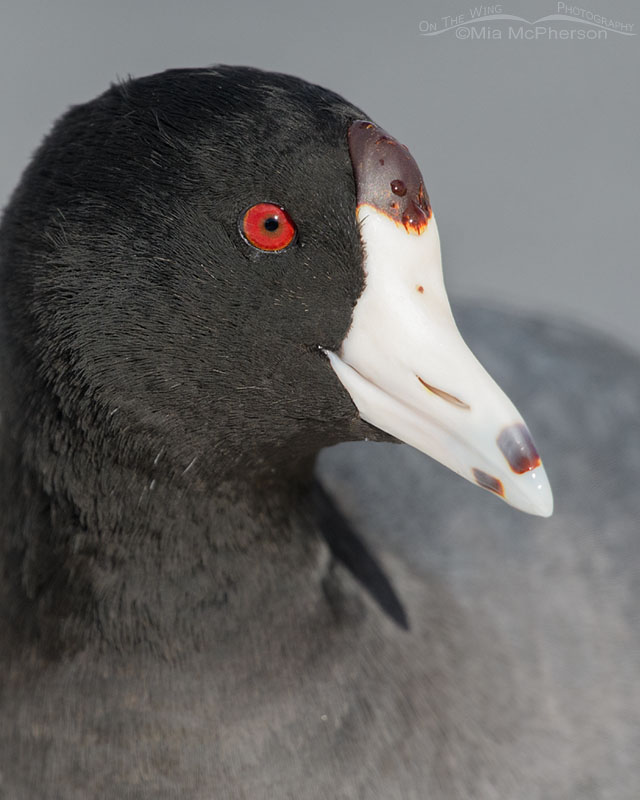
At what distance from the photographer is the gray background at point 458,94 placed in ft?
10.7

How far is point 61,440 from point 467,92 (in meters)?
2.55

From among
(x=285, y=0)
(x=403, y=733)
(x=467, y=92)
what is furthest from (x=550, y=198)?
(x=403, y=733)

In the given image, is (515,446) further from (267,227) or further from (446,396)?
(267,227)

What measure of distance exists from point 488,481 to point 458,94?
256 centimetres

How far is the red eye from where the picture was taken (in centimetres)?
106

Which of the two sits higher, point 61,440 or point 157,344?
point 157,344

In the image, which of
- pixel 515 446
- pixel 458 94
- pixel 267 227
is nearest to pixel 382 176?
pixel 267 227

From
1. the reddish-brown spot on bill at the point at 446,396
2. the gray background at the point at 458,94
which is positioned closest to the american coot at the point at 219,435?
the reddish-brown spot on bill at the point at 446,396

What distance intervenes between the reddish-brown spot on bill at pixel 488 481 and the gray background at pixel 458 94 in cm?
211

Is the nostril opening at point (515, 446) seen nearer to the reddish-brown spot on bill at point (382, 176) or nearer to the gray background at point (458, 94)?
the reddish-brown spot on bill at point (382, 176)

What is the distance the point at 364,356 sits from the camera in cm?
111

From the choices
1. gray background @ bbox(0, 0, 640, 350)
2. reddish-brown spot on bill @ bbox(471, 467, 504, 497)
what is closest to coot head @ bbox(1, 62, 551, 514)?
reddish-brown spot on bill @ bbox(471, 467, 504, 497)

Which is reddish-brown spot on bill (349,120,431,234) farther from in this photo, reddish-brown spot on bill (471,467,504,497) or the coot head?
reddish-brown spot on bill (471,467,504,497)

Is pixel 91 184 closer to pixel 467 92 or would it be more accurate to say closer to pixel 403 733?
pixel 403 733
